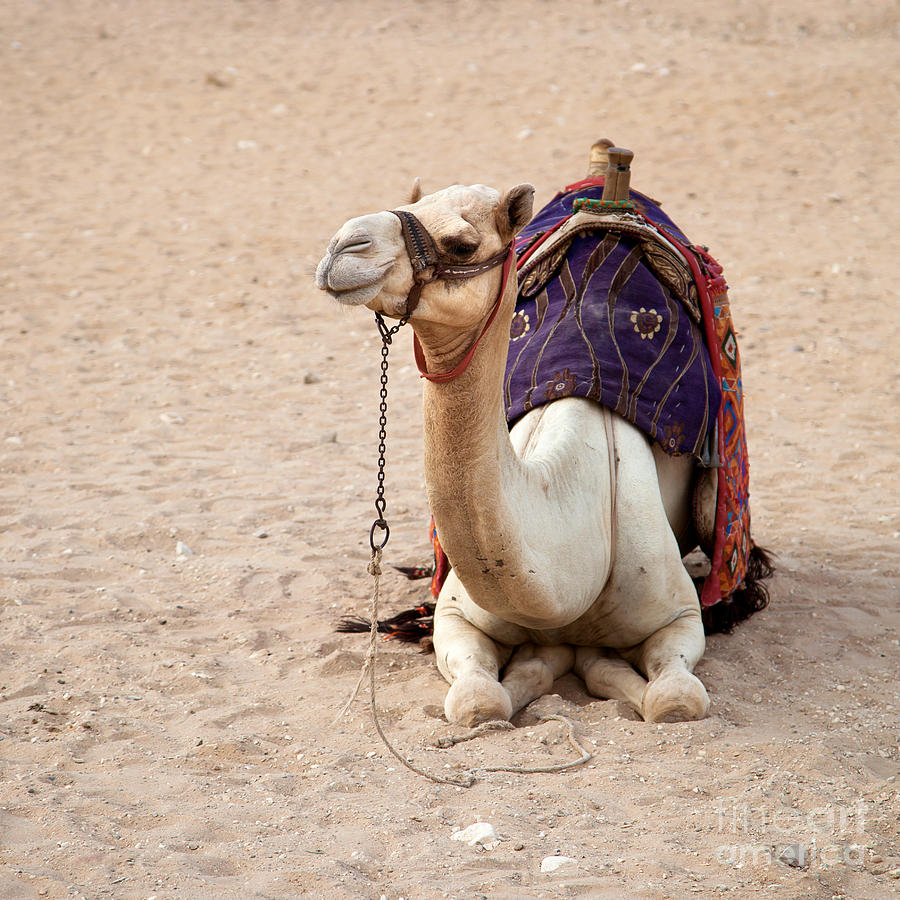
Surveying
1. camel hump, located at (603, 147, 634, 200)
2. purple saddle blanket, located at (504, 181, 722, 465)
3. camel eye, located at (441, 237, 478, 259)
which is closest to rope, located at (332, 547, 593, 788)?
camel eye, located at (441, 237, 478, 259)

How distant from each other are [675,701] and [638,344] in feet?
4.18

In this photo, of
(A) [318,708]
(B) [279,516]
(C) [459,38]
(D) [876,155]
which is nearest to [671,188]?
(D) [876,155]

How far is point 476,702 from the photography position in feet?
12.4

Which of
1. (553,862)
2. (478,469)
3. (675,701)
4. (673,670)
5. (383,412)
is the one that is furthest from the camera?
(673,670)

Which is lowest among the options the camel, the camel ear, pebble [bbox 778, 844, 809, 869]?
pebble [bbox 778, 844, 809, 869]

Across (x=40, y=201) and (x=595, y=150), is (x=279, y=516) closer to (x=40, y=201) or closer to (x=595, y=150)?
(x=595, y=150)

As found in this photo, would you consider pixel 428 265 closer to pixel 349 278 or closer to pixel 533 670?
pixel 349 278

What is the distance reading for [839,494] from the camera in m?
6.17

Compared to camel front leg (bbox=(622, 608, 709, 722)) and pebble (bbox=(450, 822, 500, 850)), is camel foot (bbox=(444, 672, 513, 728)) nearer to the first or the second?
camel front leg (bbox=(622, 608, 709, 722))

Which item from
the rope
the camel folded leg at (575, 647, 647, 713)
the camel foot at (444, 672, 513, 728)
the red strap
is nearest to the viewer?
the red strap

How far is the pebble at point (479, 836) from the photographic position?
3.09 m

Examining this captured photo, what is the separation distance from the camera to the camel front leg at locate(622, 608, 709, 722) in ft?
12.5

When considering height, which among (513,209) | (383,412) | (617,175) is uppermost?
(617,175)

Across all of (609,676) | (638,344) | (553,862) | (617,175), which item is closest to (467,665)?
(609,676)
